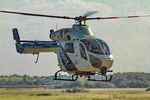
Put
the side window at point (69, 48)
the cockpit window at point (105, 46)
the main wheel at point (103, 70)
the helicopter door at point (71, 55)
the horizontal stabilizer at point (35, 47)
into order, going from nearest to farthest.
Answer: the main wheel at point (103, 70)
the cockpit window at point (105, 46)
the helicopter door at point (71, 55)
the side window at point (69, 48)
the horizontal stabilizer at point (35, 47)

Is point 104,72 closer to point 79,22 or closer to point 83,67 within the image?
point 83,67

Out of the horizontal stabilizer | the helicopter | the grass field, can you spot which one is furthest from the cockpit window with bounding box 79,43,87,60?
the grass field

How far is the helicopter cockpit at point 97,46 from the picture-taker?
3130cm

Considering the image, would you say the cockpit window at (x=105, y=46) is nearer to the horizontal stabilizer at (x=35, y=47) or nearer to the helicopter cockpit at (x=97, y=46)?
the helicopter cockpit at (x=97, y=46)

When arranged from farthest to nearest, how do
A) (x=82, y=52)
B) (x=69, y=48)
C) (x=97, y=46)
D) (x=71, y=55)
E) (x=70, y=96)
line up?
(x=70, y=96) → (x=69, y=48) → (x=71, y=55) → (x=82, y=52) → (x=97, y=46)

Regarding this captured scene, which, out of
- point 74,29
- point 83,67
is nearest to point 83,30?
point 74,29

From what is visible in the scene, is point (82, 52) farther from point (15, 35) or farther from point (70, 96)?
point (70, 96)

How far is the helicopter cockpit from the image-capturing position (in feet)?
103

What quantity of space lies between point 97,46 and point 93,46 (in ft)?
0.95

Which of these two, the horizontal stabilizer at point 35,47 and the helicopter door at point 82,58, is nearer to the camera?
the helicopter door at point 82,58

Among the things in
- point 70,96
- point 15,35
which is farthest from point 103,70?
point 70,96

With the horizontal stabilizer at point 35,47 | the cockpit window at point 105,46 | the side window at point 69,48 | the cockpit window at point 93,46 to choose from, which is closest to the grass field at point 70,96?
the horizontal stabilizer at point 35,47

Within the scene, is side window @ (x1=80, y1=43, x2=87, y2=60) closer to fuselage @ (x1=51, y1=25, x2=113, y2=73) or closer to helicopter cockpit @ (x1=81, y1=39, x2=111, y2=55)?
fuselage @ (x1=51, y1=25, x2=113, y2=73)

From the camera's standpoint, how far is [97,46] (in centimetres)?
3145
